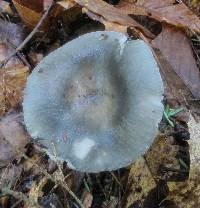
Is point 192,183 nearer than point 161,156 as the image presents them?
Yes

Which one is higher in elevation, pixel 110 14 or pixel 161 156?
pixel 110 14

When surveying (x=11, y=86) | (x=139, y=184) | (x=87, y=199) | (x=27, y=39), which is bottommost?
(x=87, y=199)

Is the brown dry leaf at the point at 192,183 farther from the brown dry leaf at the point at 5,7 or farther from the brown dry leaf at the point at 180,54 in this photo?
the brown dry leaf at the point at 5,7

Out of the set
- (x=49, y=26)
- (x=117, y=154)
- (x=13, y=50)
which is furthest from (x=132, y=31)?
(x=117, y=154)

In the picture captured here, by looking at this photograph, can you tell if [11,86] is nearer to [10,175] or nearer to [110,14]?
[10,175]

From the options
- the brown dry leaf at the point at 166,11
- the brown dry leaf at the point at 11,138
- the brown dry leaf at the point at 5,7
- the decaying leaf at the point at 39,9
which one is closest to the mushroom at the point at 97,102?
the brown dry leaf at the point at 11,138

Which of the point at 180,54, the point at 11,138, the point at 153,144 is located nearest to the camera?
the point at 153,144

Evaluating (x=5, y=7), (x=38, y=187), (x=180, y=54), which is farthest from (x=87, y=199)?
(x=5, y=7)
